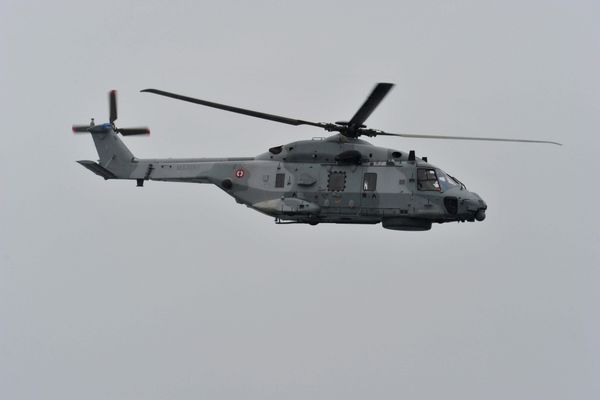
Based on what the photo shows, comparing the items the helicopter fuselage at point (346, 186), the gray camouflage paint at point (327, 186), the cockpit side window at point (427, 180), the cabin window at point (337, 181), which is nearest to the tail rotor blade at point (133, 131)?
the gray camouflage paint at point (327, 186)

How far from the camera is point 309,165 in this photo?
1281 inches

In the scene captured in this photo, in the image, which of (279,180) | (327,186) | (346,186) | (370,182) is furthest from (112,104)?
(370,182)

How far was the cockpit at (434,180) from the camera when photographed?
31719mm

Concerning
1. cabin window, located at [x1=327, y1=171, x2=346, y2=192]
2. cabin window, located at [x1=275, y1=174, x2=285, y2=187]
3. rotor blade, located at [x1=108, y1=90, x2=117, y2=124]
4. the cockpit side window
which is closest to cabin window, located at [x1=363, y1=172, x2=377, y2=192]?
cabin window, located at [x1=327, y1=171, x2=346, y2=192]

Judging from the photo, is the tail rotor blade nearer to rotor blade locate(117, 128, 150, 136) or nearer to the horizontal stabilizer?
rotor blade locate(117, 128, 150, 136)

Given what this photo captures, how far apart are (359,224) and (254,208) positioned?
384 centimetres

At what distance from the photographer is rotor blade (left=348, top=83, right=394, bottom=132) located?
1136 inches

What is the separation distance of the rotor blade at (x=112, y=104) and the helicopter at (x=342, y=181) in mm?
2831

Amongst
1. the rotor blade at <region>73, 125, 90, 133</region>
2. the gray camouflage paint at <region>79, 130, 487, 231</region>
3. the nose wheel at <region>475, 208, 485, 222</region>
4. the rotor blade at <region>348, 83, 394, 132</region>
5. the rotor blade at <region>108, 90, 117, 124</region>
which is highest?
the rotor blade at <region>108, 90, 117, 124</region>

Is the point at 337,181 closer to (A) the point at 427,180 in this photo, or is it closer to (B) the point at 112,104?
(A) the point at 427,180

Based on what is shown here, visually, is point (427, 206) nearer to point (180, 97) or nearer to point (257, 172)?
point (257, 172)

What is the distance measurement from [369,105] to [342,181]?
10.7 feet

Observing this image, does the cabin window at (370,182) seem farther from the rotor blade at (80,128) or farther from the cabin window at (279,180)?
the rotor blade at (80,128)

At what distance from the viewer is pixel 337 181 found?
32031 mm
